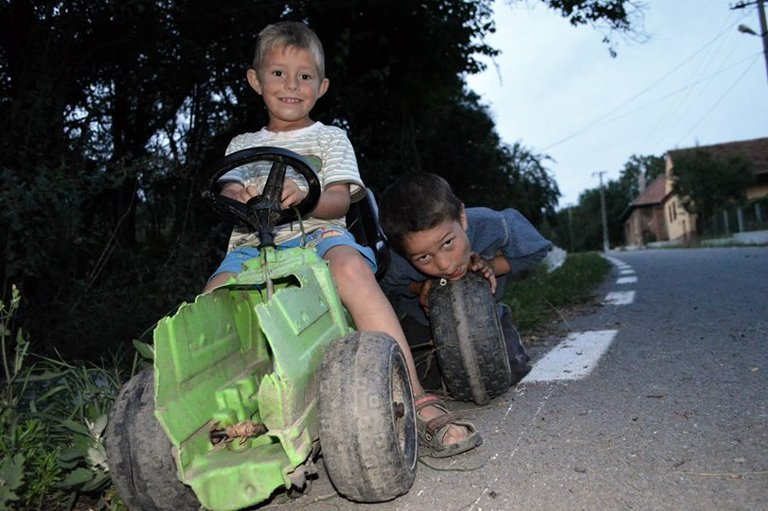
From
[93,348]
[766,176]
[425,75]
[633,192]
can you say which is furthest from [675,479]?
[633,192]

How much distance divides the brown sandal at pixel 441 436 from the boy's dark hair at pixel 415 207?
905mm

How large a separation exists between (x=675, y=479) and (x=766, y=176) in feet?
154

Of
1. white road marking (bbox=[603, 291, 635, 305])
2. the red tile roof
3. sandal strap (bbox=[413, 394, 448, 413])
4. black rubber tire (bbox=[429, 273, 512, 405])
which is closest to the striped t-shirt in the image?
black rubber tire (bbox=[429, 273, 512, 405])

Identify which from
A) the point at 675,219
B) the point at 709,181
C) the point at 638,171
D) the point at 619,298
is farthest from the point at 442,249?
the point at 638,171

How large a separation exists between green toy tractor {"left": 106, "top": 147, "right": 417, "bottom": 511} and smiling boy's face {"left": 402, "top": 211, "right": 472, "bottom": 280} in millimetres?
949

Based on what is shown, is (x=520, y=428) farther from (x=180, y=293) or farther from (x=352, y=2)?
(x=352, y=2)

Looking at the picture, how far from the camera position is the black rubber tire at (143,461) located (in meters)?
2.01

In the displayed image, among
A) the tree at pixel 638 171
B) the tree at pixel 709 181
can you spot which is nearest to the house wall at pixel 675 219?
the tree at pixel 709 181

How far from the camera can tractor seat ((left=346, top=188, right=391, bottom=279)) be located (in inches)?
139

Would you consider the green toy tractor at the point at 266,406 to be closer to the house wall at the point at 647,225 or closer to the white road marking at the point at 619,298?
the white road marking at the point at 619,298

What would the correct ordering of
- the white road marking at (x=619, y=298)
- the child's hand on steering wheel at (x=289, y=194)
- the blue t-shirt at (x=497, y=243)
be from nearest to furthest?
the child's hand on steering wheel at (x=289, y=194) → the blue t-shirt at (x=497, y=243) → the white road marking at (x=619, y=298)

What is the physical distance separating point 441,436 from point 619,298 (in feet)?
18.5

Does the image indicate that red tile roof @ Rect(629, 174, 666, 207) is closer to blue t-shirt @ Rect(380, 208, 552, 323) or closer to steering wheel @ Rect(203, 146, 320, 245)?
blue t-shirt @ Rect(380, 208, 552, 323)

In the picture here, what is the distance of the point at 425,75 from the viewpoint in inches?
355
